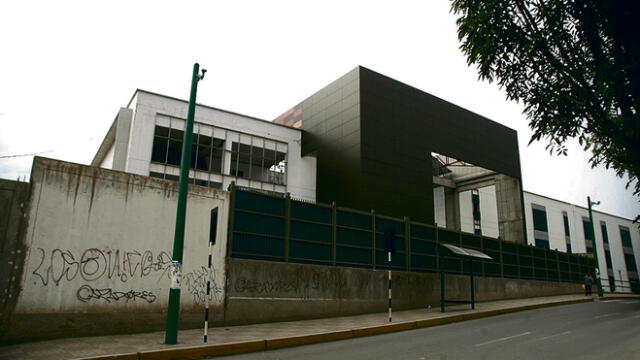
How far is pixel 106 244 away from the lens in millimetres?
11016

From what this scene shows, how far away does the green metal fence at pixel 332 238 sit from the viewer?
1378 centimetres

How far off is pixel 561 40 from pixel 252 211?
30.9 feet

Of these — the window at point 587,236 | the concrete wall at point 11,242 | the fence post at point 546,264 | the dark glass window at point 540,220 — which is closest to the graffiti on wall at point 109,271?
the concrete wall at point 11,242

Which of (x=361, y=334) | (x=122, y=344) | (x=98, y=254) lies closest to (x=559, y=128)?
(x=361, y=334)

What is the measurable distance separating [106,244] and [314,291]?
264 inches

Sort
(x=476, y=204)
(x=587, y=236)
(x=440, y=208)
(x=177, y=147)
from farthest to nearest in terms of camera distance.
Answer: (x=587, y=236) → (x=476, y=204) → (x=440, y=208) → (x=177, y=147)

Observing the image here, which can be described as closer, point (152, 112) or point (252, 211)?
point (252, 211)

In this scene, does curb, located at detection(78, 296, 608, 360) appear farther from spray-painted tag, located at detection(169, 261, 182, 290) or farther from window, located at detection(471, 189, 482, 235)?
window, located at detection(471, 189, 482, 235)

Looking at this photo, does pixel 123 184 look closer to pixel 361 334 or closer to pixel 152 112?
pixel 361 334

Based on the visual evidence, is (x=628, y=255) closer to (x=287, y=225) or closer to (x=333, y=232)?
(x=333, y=232)

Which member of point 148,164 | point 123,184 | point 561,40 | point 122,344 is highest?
point 148,164

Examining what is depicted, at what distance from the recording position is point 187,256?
12383 mm

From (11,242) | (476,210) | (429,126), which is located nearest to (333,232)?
(11,242)

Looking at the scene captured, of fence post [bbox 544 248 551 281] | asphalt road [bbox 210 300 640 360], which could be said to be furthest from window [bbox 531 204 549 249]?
asphalt road [bbox 210 300 640 360]
